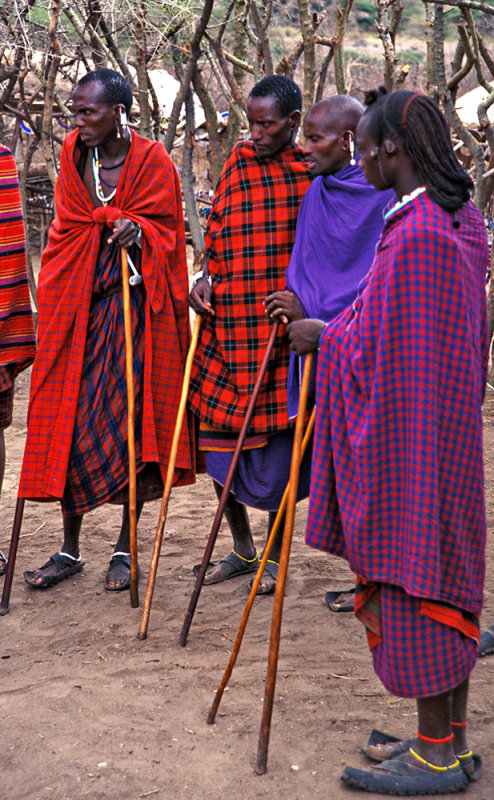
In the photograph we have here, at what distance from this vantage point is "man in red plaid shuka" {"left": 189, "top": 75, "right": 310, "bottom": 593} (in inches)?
146

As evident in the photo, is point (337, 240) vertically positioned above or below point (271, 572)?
above

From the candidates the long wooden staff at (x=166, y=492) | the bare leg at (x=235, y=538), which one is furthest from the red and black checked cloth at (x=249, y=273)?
the bare leg at (x=235, y=538)

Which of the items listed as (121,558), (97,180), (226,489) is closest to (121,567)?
(121,558)

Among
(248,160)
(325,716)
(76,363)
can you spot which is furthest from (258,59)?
(325,716)

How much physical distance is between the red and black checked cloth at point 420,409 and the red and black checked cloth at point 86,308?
5.65ft

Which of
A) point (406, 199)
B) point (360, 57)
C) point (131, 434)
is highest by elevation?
point (360, 57)

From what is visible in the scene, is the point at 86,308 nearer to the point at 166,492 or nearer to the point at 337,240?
the point at 166,492

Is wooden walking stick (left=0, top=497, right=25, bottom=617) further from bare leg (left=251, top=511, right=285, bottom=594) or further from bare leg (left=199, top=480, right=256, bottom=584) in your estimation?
bare leg (left=251, top=511, right=285, bottom=594)

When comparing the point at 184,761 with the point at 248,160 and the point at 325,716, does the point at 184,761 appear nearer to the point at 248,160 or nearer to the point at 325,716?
the point at 325,716

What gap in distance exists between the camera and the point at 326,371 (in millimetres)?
2580

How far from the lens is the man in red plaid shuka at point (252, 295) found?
3701mm

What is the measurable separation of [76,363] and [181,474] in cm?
76

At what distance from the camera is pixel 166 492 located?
3.65 metres

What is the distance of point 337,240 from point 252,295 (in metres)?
0.56
